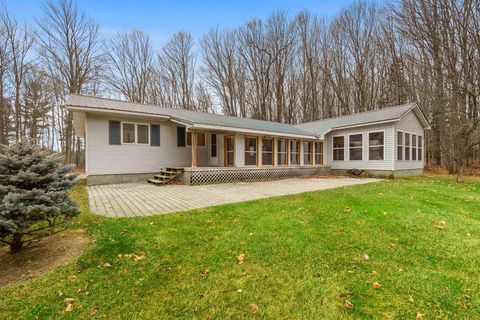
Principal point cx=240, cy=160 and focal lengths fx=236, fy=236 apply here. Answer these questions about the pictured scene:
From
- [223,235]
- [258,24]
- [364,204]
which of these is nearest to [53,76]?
[258,24]

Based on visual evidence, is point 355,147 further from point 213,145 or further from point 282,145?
point 213,145

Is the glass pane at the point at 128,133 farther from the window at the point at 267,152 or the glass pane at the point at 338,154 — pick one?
the glass pane at the point at 338,154

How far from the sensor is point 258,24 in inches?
1077

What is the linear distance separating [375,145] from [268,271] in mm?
14341

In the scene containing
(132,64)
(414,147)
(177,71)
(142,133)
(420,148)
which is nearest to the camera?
(142,133)

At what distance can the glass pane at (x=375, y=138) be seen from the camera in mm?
14418

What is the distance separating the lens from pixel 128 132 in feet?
38.3

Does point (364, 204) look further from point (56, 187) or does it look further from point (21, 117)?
point (21, 117)

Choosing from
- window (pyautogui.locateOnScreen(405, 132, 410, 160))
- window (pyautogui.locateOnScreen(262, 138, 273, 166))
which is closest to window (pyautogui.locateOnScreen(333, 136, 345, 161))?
window (pyautogui.locateOnScreen(405, 132, 410, 160))

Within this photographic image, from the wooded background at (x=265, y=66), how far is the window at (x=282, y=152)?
9.77 metres

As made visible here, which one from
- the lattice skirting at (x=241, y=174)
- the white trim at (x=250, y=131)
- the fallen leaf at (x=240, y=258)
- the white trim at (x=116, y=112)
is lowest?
the fallen leaf at (x=240, y=258)

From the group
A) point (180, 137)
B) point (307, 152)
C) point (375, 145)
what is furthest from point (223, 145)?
point (375, 145)

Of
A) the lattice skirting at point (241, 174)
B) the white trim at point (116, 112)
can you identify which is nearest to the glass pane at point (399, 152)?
the lattice skirting at point (241, 174)

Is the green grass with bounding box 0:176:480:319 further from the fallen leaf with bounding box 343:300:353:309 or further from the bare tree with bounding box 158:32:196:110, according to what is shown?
the bare tree with bounding box 158:32:196:110
